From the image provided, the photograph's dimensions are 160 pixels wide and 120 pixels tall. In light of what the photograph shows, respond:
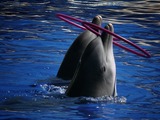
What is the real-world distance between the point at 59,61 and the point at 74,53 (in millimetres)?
2701

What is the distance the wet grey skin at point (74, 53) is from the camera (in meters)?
9.02

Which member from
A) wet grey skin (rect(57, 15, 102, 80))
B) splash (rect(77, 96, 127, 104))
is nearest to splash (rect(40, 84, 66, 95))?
wet grey skin (rect(57, 15, 102, 80))

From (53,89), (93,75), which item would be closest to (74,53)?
(53,89)

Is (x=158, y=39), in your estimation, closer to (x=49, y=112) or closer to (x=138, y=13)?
(x=138, y=13)

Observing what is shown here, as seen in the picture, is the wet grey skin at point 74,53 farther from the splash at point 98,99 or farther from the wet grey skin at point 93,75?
the splash at point 98,99

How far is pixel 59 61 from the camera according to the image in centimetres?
1182

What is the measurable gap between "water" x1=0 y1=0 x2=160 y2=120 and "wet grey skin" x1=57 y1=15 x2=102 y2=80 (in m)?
0.17

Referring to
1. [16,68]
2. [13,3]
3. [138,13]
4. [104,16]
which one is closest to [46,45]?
[16,68]

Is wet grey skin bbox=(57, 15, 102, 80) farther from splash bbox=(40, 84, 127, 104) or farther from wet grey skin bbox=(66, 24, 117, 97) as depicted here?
wet grey skin bbox=(66, 24, 117, 97)

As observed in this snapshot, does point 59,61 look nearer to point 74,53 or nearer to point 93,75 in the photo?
point 74,53

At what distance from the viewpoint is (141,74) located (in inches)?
428

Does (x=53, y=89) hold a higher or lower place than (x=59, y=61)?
higher

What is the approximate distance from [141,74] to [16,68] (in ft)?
7.45

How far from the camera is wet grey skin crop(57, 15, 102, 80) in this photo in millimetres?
9021
